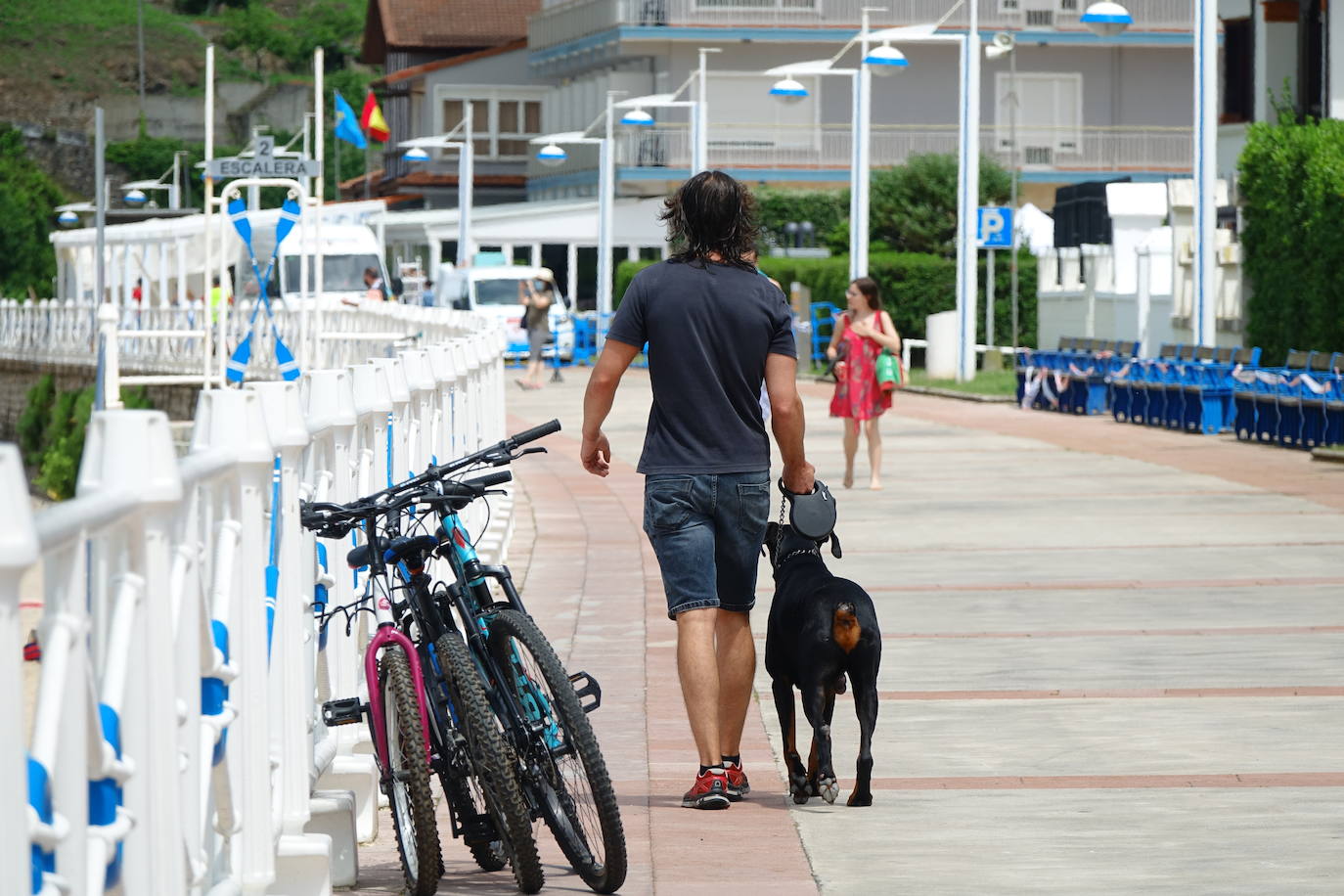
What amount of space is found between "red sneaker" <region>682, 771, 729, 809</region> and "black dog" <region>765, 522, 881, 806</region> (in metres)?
0.23

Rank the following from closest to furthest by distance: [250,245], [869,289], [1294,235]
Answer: [869,289]
[1294,235]
[250,245]

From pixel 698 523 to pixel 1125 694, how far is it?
2.60 m

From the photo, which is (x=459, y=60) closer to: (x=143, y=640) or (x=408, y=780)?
(x=408, y=780)

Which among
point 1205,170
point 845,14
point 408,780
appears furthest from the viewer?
point 845,14

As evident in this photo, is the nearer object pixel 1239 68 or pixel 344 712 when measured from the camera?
pixel 344 712

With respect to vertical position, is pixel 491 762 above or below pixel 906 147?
below

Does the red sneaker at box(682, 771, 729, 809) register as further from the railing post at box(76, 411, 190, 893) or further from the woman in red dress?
the woman in red dress

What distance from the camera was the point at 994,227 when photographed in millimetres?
36406

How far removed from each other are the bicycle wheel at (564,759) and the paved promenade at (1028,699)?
0.17 metres

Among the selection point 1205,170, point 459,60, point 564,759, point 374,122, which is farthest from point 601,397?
point 459,60

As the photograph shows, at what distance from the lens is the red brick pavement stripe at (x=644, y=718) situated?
232 inches

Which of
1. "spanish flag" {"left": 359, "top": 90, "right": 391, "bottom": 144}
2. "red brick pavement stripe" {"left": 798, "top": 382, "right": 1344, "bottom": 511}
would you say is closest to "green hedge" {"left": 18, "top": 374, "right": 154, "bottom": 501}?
"spanish flag" {"left": 359, "top": 90, "right": 391, "bottom": 144}

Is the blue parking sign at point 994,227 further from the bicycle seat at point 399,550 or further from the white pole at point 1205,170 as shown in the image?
the bicycle seat at point 399,550

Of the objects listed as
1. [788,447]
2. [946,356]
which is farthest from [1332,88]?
[788,447]
